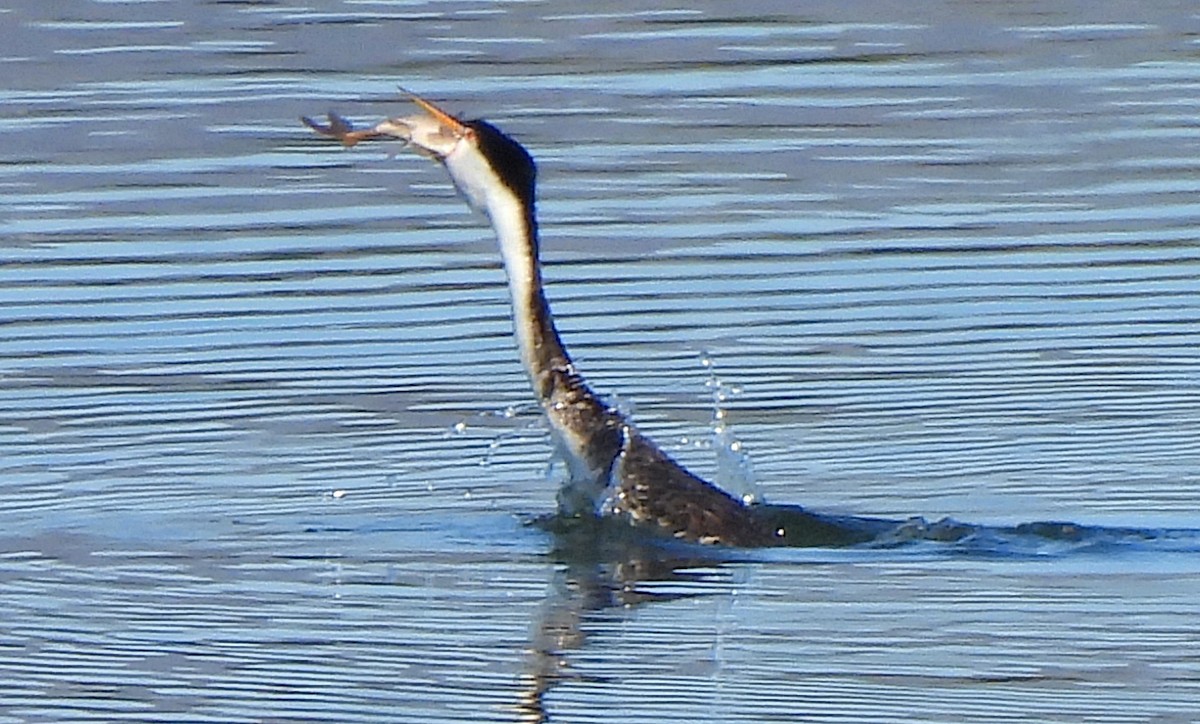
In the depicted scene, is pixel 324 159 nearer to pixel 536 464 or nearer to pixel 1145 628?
pixel 536 464

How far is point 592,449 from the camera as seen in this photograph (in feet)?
39.7

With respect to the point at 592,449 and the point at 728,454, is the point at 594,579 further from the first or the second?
the point at 728,454

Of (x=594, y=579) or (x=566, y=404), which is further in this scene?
(x=566, y=404)

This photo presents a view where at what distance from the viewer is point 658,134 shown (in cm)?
1938

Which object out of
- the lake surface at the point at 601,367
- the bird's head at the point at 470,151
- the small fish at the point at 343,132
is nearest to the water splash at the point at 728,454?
the lake surface at the point at 601,367

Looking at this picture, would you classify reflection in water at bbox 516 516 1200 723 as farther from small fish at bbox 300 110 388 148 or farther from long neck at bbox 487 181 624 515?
small fish at bbox 300 110 388 148

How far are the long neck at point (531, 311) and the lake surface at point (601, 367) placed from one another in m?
0.52

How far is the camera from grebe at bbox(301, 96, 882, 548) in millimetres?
11820

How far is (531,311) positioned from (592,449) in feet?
1.62

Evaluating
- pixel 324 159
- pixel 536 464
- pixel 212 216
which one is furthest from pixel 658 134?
pixel 536 464

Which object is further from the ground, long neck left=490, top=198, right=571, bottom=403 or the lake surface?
long neck left=490, top=198, right=571, bottom=403

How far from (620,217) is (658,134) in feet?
7.86

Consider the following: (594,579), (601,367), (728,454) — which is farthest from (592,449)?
(601,367)

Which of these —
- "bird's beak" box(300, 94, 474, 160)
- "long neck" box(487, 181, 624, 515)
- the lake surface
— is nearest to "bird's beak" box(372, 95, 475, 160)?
"bird's beak" box(300, 94, 474, 160)
